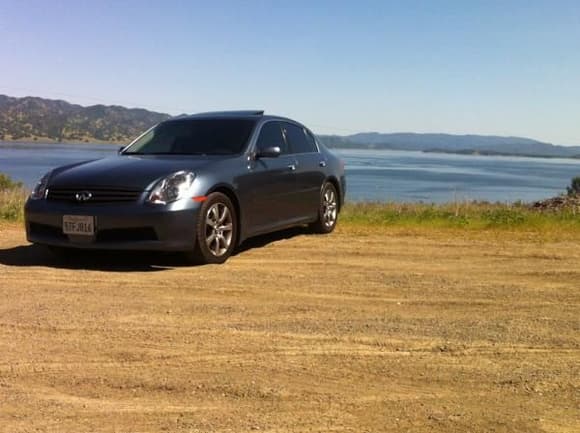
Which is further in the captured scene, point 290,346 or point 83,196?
point 83,196

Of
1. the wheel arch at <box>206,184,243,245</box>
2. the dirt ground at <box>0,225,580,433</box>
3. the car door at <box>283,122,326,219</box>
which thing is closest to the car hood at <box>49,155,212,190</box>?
the wheel arch at <box>206,184,243,245</box>

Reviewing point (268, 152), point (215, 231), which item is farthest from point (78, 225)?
point (268, 152)

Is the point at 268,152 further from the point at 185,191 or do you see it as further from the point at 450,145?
the point at 450,145

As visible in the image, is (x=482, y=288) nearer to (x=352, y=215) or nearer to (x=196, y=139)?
(x=196, y=139)

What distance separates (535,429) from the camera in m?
2.96

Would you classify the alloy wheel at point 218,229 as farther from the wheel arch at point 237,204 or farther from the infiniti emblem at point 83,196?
the infiniti emblem at point 83,196


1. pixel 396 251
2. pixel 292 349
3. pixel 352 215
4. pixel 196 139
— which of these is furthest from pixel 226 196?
pixel 352 215

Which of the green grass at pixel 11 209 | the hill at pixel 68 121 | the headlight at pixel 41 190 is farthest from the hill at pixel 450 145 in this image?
the headlight at pixel 41 190

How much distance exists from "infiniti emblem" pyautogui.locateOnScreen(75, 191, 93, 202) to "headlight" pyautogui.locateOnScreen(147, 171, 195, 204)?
24.0 inches

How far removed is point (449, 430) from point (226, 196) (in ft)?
14.8

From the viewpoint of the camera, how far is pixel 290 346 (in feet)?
13.3

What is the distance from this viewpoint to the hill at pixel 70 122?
69.9 meters

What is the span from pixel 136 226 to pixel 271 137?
7.90ft

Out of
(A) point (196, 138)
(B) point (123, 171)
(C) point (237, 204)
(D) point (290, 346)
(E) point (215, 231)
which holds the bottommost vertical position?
(D) point (290, 346)
